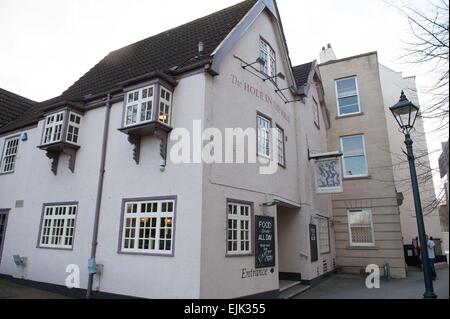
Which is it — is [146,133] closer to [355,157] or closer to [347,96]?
[355,157]

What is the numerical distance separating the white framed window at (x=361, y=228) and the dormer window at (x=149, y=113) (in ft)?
41.9

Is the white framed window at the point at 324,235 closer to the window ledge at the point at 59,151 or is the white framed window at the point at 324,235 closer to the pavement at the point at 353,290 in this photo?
the pavement at the point at 353,290

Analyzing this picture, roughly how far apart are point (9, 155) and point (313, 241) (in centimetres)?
1443

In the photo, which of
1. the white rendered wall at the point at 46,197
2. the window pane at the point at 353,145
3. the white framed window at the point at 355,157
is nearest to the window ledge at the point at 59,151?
the white rendered wall at the point at 46,197

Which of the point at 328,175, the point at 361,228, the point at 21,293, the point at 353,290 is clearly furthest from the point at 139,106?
the point at 361,228

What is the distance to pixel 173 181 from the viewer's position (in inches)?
348

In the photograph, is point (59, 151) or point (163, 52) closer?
point (59, 151)

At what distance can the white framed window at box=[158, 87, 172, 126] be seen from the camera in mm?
9062

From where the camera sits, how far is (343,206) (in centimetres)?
1777

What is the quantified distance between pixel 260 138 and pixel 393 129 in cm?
1476

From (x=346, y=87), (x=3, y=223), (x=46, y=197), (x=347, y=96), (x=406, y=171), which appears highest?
(x=346, y=87)

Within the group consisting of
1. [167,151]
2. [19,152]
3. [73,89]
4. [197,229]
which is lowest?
[197,229]
